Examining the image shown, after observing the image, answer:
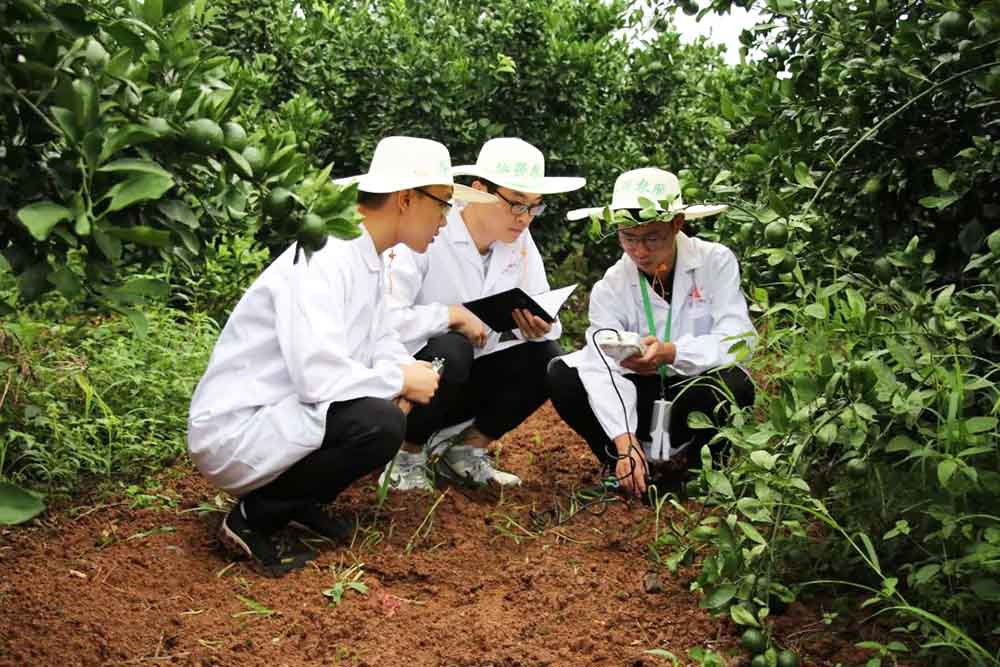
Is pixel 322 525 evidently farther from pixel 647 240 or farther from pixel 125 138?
pixel 125 138

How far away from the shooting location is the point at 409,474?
15.0ft

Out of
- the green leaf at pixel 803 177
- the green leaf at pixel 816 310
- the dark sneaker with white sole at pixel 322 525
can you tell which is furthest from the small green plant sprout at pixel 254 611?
the green leaf at pixel 803 177

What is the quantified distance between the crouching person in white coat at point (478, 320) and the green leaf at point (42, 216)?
235 centimetres

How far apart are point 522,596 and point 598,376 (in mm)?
1021

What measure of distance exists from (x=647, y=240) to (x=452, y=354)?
77 centimetres

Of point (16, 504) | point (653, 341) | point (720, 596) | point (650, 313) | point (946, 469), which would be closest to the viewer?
point (16, 504)

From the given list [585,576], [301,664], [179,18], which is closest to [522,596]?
[585,576]

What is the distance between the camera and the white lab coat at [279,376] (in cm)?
365

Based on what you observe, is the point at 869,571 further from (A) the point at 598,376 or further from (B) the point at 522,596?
(A) the point at 598,376

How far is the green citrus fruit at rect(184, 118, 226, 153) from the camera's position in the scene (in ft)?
7.54

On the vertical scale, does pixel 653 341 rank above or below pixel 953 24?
below

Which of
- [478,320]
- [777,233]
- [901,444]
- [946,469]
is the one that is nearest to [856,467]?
[901,444]

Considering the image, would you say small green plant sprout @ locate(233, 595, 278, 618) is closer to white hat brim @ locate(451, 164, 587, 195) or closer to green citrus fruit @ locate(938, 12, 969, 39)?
white hat brim @ locate(451, 164, 587, 195)

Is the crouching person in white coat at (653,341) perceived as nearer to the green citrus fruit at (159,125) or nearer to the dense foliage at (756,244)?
the dense foliage at (756,244)
